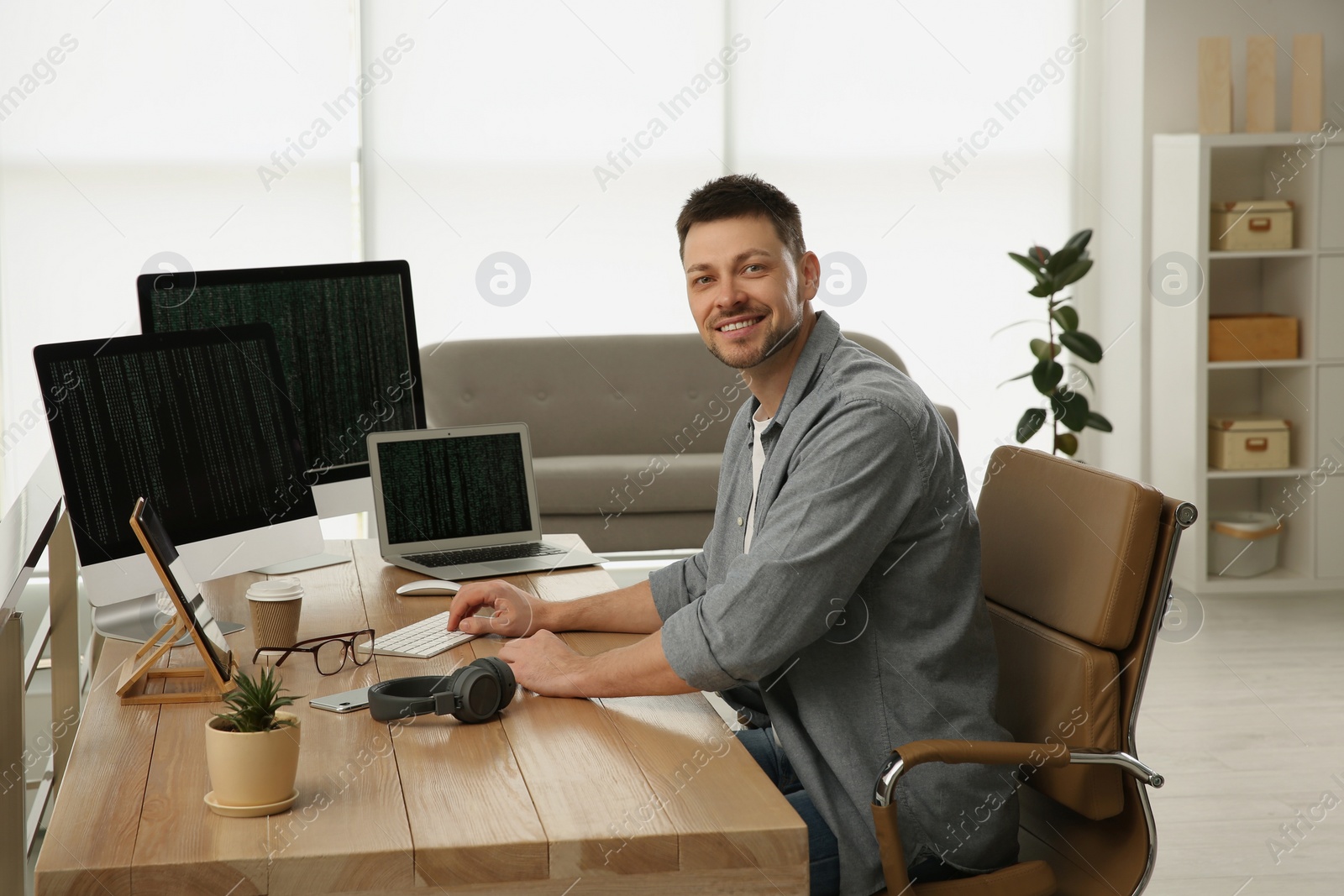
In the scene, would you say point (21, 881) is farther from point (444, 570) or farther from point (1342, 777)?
point (1342, 777)

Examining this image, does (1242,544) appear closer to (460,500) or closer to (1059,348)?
(1059,348)

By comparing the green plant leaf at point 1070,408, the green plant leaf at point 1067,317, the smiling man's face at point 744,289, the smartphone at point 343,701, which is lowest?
the green plant leaf at point 1070,408

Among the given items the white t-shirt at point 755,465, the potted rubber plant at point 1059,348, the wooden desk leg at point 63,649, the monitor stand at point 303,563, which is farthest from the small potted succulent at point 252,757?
the potted rubber plant at point 1059,348

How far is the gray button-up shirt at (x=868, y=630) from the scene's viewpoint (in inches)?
56.1

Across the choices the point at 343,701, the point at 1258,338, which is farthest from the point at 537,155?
the point at 343,701

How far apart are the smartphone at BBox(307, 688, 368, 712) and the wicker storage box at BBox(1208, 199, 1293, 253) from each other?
4.28 meters

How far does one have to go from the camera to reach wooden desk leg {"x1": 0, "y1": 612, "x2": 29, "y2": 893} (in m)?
1.59

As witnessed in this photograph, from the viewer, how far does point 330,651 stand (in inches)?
65.9

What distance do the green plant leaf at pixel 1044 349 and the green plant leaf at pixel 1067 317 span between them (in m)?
0.10

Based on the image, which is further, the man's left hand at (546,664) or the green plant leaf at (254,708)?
the man's left hand at (546,664)

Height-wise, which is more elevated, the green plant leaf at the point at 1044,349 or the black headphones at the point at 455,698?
the green plant leaf at the point at 1044,349

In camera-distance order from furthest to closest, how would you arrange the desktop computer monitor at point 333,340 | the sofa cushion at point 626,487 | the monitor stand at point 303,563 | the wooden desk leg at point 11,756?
Answer: 1. the sofa cushion at point 626,487
2. the desktop computer monitor at point 333,340
3. the monitor stand at point 303,563
4. the wooden desk leg at point 11,756

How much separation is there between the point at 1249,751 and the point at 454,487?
218 centimetres

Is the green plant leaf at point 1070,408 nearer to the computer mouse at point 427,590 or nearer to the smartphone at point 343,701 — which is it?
the computer mouse at point 427,590
